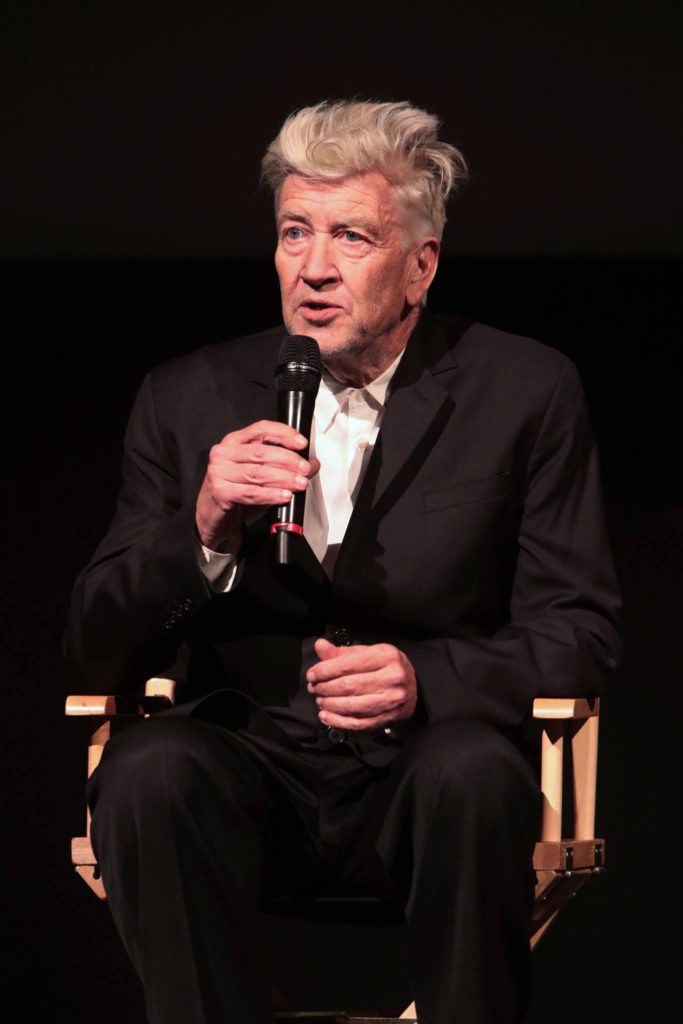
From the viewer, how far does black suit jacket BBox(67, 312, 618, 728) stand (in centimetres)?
237

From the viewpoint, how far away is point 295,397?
2178 millimetres

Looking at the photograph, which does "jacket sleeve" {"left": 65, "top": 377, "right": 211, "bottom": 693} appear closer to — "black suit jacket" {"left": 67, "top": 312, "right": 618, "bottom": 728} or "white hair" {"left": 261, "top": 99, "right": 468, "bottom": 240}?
"black suit jacket" {"left": 67, "top": 312, "right": 618, "bottom": 728}

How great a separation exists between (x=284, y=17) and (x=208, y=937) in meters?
2.02

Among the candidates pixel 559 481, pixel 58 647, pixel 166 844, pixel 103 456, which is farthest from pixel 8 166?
pixel 166 844

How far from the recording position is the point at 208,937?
79.7 inches

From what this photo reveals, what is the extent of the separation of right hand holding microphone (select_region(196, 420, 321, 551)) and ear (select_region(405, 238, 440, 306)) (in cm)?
61

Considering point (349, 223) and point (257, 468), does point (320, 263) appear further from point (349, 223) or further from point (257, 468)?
point (257, 468)

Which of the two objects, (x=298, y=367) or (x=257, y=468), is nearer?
(x=257, y=468)

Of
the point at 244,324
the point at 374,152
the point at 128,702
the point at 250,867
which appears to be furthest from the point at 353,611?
the point at 244,324

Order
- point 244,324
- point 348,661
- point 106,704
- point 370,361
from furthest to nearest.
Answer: point 244,324
point 370,361
point 106,704
point 348,661

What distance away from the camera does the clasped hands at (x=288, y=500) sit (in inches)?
82.7

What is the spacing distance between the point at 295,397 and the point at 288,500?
173mm


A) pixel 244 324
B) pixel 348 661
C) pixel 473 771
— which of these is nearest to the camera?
pixel 473 771

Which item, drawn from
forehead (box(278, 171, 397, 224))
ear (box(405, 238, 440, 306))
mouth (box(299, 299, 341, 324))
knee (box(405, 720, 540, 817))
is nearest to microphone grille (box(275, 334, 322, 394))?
mouth (box(299, 299, 341, 324))
